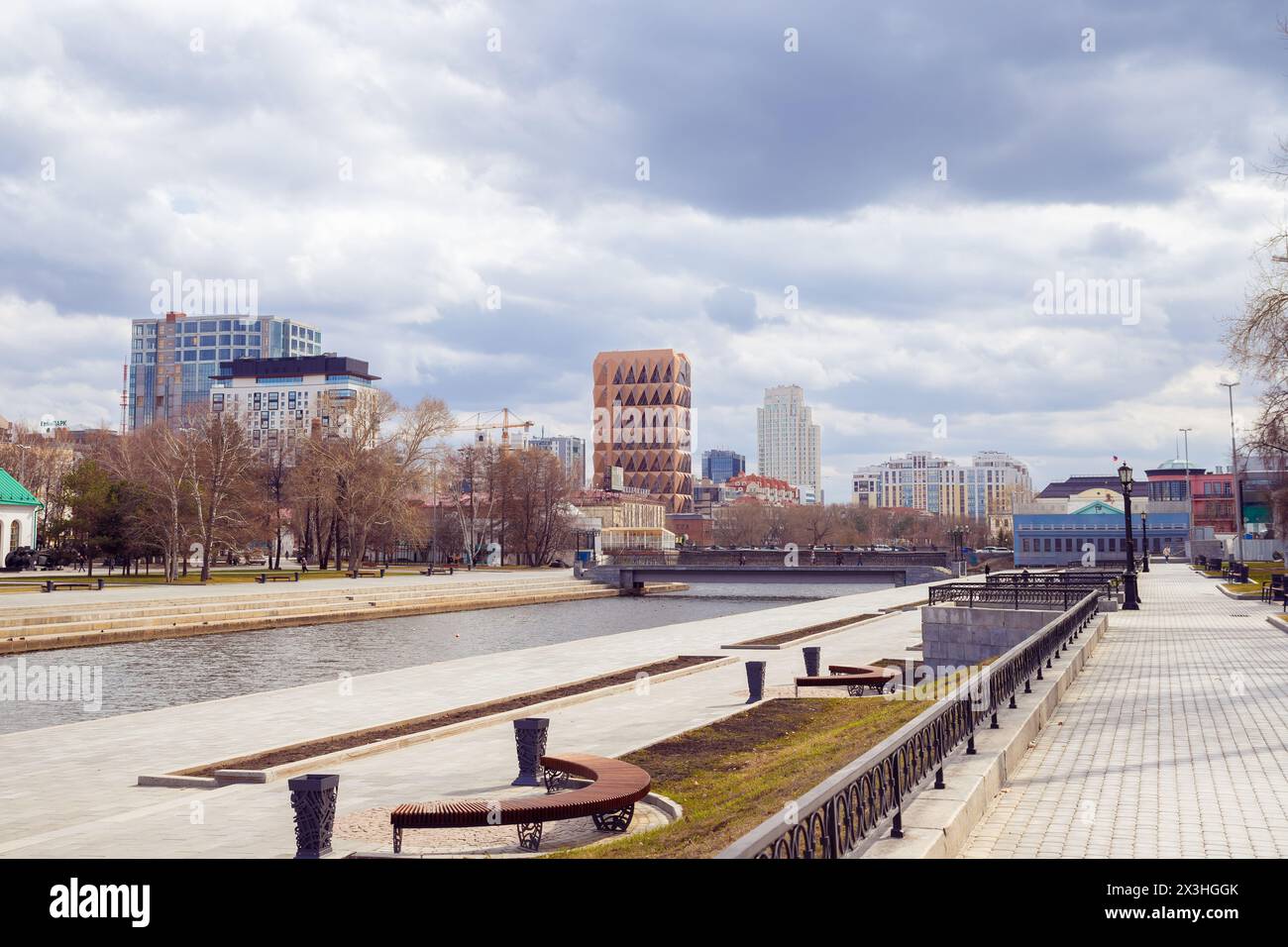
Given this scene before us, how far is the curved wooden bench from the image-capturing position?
8492 mm

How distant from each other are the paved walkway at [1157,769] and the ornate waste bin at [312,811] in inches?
180

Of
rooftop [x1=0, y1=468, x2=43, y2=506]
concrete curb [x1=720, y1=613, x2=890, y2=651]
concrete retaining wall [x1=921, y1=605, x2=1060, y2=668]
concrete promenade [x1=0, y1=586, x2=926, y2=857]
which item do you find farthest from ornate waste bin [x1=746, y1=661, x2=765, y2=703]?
rooftop [x1=0, y1=468, x2=43, y2=506]

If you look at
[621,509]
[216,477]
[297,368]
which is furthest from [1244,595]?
[297,368]

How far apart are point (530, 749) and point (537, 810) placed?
2.78 m

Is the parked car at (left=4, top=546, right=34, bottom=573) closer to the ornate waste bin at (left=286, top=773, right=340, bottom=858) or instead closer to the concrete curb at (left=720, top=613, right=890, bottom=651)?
the concrete curb at (left=720, top=613, right=890, bottom=651)

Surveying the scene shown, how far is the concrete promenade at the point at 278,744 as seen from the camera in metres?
9.70

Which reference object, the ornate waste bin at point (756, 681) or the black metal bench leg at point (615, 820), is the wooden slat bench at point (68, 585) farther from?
the black metal bench leg at point (615, 820)

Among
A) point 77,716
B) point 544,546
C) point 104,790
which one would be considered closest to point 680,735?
point 104,790

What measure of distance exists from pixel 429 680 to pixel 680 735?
8776mm

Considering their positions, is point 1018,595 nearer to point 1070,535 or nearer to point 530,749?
point 530,749

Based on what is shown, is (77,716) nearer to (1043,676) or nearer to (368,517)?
(1043,676)

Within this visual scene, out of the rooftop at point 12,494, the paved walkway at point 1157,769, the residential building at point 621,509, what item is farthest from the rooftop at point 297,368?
the paved walkway at point 1157,769

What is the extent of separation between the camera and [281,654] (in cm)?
3247
